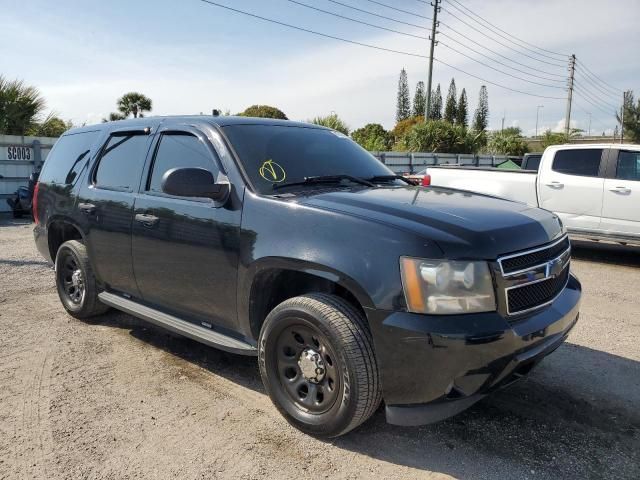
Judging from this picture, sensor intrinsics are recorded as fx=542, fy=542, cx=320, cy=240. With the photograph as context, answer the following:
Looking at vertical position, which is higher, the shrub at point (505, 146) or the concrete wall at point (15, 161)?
the shrub at point (505, 146)

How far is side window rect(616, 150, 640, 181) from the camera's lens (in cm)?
816

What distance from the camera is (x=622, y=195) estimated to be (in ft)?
26.7

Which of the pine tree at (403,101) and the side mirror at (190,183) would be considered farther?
the pine tree at (403,101)

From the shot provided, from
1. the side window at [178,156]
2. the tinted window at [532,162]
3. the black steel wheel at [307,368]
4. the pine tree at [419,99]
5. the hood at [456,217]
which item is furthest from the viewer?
the pine tree at [419,99]

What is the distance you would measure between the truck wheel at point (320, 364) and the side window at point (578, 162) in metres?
7.15

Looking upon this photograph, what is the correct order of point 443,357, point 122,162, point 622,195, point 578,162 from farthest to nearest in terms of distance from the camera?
1. point 578,162
2. point 622,195
3. point 122,162
4. point 443,357

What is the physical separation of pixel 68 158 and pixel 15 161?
9.54 metres

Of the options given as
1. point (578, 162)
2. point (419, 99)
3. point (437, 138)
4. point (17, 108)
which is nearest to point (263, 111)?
point (437, 138)

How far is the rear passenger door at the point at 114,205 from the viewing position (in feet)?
13.5

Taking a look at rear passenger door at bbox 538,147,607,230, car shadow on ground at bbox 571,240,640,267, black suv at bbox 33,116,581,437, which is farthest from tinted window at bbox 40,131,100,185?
car shadow on ground at bbox 571,240,640,267

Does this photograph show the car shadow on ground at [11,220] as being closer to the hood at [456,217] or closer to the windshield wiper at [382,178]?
the windshield wiper at [382,178]

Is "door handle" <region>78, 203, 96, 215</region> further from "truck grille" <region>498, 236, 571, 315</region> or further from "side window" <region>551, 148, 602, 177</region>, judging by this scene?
"side window" <region>551, 148, 602, 177</region>

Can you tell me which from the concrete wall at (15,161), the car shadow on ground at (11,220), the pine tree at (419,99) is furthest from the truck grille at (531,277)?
the pine tree at (419,99)

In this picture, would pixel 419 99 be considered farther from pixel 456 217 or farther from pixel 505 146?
pixel 456 217
